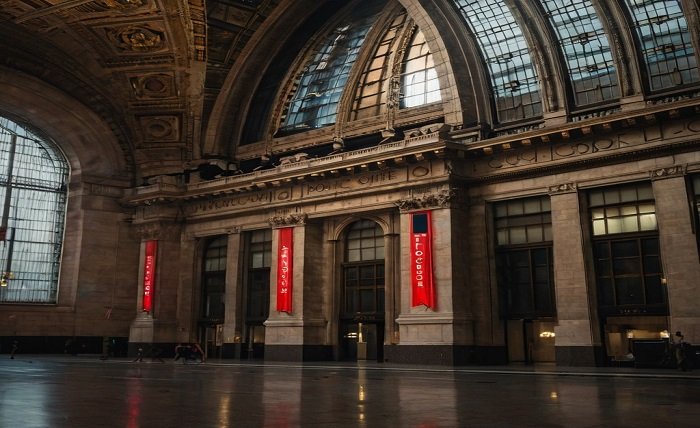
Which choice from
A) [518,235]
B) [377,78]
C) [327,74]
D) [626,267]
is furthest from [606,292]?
[327,74]

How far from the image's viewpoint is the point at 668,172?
21875 mm

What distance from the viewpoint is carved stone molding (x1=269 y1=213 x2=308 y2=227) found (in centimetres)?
2988

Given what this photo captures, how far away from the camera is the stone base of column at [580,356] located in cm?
2238

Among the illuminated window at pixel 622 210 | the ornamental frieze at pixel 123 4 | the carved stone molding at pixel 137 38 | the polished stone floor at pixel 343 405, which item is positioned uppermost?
the ornamental frieze at pixel 123 4

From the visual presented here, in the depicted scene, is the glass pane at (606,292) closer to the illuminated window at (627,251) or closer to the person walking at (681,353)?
the illuminated window at (627,251)

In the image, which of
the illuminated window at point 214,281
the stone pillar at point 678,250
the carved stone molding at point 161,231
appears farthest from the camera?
the carved stone molding at point 161,231

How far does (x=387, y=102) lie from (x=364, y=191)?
4914 mm

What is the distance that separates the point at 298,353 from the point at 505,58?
51.0ft

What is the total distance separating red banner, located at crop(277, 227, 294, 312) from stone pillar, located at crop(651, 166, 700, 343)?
15.5 m

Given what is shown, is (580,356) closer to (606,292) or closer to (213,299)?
(606,292)

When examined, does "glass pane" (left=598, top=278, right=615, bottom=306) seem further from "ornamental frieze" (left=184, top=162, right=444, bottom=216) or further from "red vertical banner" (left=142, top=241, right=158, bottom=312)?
"red vertical banner" (left=142, top=241, right=158, bottom=312)

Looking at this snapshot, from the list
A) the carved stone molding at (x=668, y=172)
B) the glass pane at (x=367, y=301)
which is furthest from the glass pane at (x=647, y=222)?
the glass pane at (x=367, y=301)

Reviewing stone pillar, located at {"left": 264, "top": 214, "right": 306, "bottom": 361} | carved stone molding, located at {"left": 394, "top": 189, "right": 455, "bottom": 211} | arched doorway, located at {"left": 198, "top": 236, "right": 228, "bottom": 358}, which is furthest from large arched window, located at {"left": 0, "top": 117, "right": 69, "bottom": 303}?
carved stone molding, located at {"left": 394, "top": 189, "right": 455, "bottom": 211}

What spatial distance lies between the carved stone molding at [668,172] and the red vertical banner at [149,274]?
24493mm
